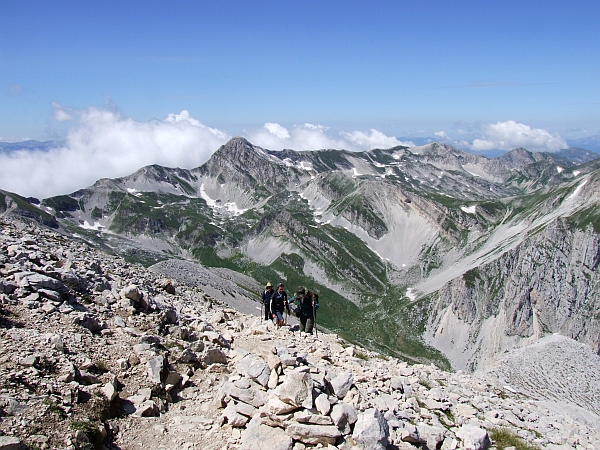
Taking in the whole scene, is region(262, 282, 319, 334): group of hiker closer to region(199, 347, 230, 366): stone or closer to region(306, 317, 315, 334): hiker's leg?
region(306, 317, 315, 334): hiker's leg

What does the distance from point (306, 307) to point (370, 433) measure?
1850 cm

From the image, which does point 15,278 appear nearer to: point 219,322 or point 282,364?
point 219,322

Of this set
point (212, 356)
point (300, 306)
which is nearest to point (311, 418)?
point (212, 356)

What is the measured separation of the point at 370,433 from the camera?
13.9 metres

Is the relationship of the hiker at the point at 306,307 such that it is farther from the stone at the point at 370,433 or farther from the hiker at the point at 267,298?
the stone at the point at 370,433

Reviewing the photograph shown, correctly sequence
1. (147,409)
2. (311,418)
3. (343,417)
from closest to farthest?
1. (311,418)
2. (343,417)
3. (147,409)

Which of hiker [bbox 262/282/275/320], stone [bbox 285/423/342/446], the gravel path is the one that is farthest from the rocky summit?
the gravel path

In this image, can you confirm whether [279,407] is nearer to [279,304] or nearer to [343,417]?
[343,417]

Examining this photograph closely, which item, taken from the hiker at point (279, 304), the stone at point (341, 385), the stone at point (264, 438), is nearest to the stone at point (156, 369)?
the stone at point (264, 438)

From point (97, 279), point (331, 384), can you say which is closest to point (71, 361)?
point (331, 384)

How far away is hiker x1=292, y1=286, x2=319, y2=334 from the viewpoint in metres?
32.3

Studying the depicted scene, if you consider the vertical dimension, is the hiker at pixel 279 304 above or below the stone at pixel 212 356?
above

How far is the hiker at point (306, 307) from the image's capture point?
32.3 meters

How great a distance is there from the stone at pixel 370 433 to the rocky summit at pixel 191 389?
0.04 metres
